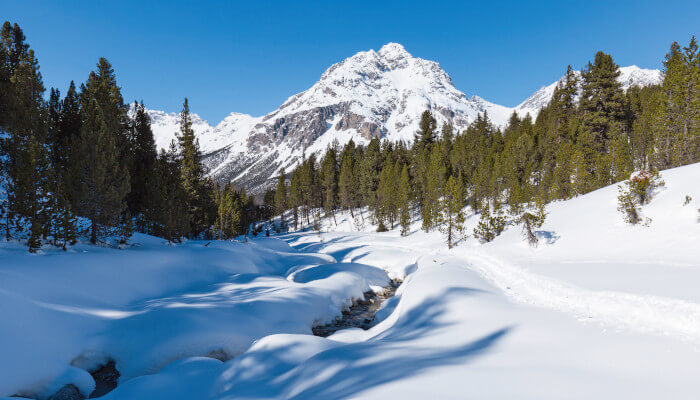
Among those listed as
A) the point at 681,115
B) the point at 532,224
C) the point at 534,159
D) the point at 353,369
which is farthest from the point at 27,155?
the point at 534,159

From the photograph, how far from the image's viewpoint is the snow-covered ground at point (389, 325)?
3.73 m

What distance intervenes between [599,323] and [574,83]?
43232 millimetres

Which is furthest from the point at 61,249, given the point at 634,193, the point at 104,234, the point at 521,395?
the point at 634,193

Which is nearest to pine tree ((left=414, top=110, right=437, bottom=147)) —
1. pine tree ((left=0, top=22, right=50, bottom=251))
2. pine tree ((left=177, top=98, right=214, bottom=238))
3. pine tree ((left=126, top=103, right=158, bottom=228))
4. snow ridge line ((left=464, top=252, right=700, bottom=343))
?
pine tree ((left=177, top=98, right=214, bottom=238))

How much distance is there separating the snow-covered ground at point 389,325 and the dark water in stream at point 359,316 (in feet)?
1.67

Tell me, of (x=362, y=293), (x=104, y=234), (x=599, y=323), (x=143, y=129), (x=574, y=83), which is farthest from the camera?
(x=574, y=83)

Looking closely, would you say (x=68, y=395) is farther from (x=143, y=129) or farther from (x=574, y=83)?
(x=574, y=83)

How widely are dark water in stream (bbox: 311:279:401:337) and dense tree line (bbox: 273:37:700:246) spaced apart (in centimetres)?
1065

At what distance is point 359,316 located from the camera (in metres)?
12.3

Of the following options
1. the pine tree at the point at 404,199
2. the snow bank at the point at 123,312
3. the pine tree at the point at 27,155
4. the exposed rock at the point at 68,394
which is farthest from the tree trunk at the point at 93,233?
the pine tree at the point at 404,199

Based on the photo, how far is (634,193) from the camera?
566 inches

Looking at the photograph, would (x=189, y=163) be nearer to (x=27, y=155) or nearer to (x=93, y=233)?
(x=93, y=233)

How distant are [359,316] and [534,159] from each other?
3642 cm

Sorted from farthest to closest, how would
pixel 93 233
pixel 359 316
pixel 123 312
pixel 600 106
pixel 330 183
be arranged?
pixel 330 183 < pixel 600 106 < pixel 93 233 < pixel 359 316 < pixel 123 312
